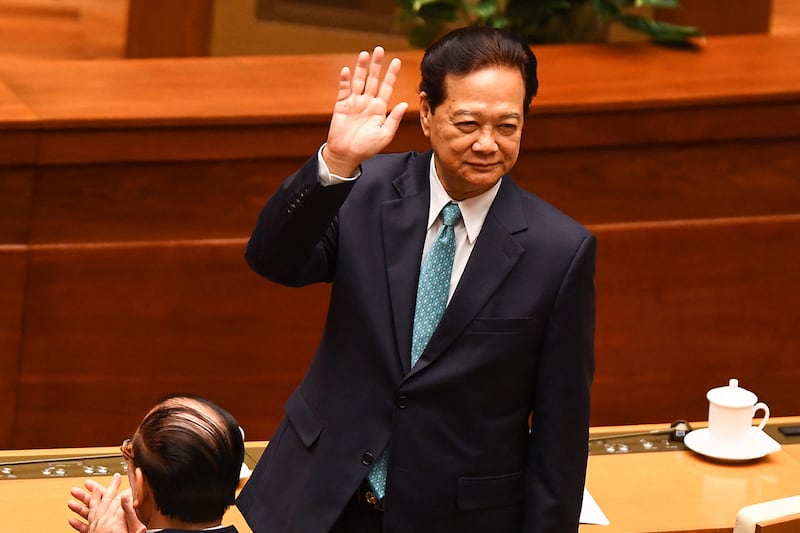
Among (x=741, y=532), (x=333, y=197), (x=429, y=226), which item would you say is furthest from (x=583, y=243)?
(x=741, y=532)

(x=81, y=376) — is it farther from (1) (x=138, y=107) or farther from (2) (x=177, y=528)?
(2) (x=177, y=528)

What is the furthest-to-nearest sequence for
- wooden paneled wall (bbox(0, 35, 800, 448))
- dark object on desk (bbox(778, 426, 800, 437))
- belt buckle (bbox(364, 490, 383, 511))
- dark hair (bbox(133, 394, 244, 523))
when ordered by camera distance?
wooden paneled wall (bbox(0, 35, 800, 448)) < dark object on desk (bbox(778, 426, 800, 437)) < belt buckle (bbox(364, 490, 383, 511)) < dark hair (bbox(133, 394, 244, 523))

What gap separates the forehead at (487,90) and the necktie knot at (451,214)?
135 mm

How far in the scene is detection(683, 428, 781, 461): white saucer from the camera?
2.27 meters

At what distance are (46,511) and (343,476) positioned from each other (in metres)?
0.50

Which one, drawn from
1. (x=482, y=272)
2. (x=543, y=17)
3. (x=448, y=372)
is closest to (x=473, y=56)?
(x=482, y=272)

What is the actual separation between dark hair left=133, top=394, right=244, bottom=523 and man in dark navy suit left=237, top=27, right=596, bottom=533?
18 cm

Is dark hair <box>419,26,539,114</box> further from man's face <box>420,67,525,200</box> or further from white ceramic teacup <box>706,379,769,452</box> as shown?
white ceramic teacup <box>706,379,769,452</box>

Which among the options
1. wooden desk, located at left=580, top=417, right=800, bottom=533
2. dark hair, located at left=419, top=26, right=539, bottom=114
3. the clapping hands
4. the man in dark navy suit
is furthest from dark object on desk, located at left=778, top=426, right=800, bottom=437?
the clapping hands

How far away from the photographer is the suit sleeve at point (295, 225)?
1.67 meters

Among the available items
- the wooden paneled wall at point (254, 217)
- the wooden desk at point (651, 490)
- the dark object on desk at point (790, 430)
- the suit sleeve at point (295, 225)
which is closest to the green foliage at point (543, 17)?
the wooden paneled wall at point (254, 217)

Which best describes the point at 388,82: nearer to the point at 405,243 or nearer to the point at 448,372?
the point at 405,243

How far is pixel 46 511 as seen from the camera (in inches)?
78.9

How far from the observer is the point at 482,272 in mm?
1738
